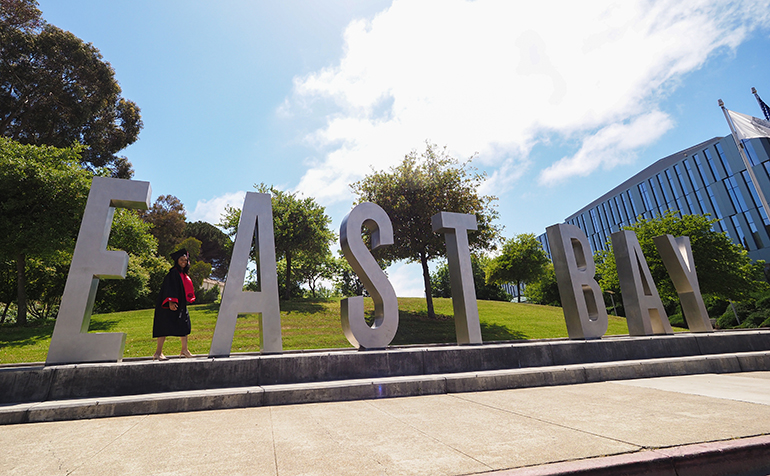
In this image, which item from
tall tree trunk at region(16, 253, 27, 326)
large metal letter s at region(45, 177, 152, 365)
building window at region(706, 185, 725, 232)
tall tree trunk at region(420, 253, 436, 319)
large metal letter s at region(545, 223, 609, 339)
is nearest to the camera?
large metal letter s at region(45, 177, 152, 365)

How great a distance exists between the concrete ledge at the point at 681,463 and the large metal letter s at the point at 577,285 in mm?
6302

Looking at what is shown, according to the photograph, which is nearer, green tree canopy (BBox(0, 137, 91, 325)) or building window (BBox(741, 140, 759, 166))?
green tree canopy (BBox(0, 137, 91, 325))

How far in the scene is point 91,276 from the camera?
20.9ft

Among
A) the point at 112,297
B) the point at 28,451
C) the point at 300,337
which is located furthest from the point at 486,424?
the point at 112,297

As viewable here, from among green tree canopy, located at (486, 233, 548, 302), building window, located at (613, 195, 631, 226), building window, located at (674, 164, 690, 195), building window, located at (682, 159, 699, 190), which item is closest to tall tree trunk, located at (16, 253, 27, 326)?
green tree canopy, located at (486, 233, 548, 302)

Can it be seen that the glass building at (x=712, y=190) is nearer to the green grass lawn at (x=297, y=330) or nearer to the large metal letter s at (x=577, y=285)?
the green grass lawn at (x=297, y=330)

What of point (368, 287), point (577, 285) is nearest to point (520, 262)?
point (577, 285)

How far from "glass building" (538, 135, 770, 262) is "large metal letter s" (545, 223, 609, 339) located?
33499 mm

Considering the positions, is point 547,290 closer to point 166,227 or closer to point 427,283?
point 427,283

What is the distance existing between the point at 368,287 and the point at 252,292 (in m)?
2.46

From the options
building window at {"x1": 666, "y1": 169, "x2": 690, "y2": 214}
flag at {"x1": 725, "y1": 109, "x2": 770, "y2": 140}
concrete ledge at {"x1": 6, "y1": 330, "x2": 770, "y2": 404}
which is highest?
building window at {"x1": 666, "y1": 169, "x2": 690, "y2": 214}

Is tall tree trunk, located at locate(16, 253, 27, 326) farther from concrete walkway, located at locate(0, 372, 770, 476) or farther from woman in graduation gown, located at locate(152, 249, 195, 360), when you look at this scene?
concrete walkway, located at locate(0, 372, 770, 476)

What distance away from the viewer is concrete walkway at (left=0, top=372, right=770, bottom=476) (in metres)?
2.86

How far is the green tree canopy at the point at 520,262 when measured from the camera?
143 feet
